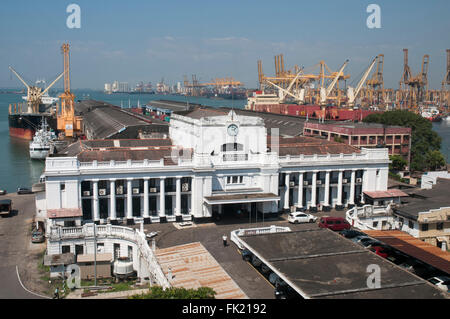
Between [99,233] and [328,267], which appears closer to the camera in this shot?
[328,267]

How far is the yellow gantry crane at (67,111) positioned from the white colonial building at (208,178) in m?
62.5

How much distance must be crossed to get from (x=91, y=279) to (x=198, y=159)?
1222cm

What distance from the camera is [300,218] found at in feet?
127

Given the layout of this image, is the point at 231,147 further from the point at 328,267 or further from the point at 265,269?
the point at 328,267

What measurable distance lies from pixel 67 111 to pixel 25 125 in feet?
60.0

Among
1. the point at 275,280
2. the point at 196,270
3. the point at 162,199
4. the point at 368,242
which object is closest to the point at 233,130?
the point at 162,199

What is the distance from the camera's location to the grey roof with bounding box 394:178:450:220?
3675cm

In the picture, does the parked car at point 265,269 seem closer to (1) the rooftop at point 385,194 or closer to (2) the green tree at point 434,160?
(1) the rooftop at point 385,194

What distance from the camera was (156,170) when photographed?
38.2 meters

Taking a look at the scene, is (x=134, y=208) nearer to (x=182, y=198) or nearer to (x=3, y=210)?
(x=182, y=198)

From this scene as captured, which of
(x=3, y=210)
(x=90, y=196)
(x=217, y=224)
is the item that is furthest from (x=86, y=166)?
(x=3, y=210)

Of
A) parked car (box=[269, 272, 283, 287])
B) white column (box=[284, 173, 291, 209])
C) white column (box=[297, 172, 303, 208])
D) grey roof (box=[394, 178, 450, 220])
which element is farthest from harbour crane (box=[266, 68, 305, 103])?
parked car (box=[269, 272, 283, 287])

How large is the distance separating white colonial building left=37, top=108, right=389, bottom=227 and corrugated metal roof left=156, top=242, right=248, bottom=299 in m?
8.48

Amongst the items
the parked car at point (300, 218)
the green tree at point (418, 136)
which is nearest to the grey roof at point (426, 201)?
the parked car at point (300, 218)
